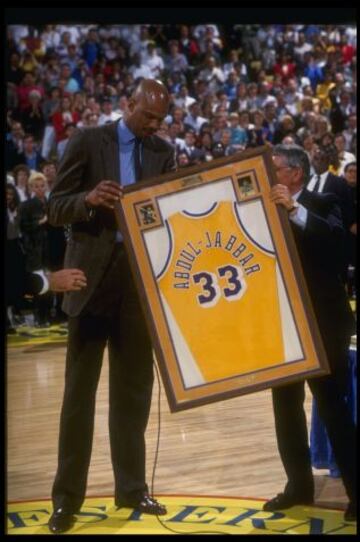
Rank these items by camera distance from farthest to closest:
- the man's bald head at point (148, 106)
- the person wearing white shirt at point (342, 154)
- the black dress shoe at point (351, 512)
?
the person wearing white shirt at point (342, 154)
the black dress shoe at point (351, 512)
the man's bald head at point (148, 106)

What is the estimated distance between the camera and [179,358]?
3443 mm

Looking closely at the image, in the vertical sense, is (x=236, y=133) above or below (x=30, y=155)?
above

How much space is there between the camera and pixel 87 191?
3.64m

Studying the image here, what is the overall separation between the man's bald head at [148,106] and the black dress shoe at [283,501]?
1565 millimetres

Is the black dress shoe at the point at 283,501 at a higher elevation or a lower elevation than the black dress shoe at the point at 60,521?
lower

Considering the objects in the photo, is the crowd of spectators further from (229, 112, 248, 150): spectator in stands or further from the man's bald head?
the man's bald head

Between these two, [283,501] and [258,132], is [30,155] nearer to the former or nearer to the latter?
[258,132]

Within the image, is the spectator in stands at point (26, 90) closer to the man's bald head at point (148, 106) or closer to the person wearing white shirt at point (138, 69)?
the person wearing white shirt at point (138, 69)

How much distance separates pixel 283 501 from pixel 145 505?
0.57m

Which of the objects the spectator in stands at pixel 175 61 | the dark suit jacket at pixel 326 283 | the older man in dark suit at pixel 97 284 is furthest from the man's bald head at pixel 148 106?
the spectator in stands at pixel 175 61

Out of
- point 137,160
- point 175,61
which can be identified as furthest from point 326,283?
point 175,61

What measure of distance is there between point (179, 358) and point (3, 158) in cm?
97

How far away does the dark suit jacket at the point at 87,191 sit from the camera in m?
3.63
